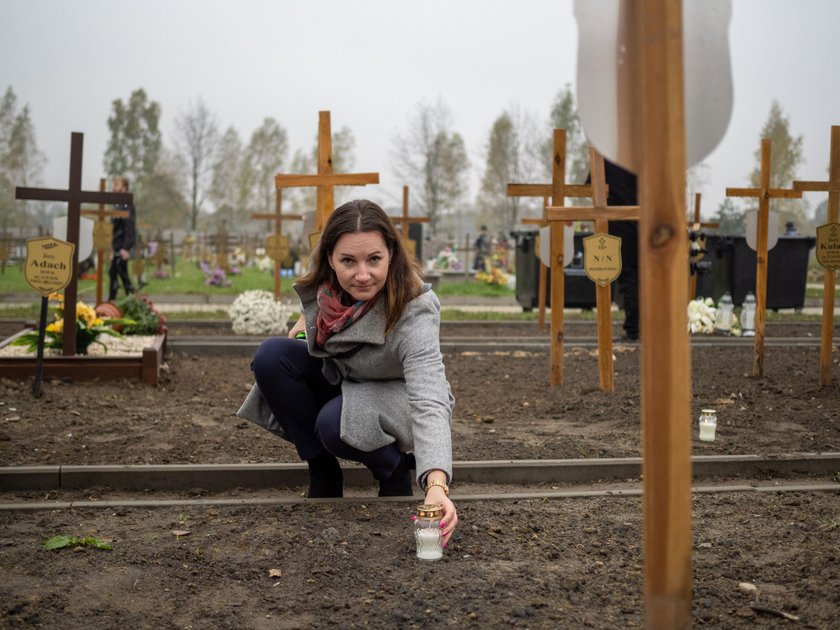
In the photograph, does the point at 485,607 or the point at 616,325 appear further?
the point at 616,325

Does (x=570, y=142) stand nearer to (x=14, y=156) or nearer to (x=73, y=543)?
(x=14, y=156)

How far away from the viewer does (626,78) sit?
6.38 feet

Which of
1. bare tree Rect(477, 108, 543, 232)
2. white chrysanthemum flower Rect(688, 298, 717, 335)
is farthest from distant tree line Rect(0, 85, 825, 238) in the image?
white chrysanthemum flower Rect(688, 298, 717, 335)

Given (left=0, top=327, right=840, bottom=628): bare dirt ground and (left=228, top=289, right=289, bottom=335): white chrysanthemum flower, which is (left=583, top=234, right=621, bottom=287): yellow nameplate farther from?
(left=228, top=289, right=289, bottom=335): white chrysanthemum flower

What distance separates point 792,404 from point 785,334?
6012mm

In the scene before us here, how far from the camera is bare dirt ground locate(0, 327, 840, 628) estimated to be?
2.73 meters

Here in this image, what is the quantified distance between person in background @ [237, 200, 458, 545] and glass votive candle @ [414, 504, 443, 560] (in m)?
0.29

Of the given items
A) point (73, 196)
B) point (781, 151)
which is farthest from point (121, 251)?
point (781, 151)

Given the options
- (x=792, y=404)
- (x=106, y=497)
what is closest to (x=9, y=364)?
(x=106, y=497)

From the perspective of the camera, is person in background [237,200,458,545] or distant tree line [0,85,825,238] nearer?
person in background [237,200,458,545]

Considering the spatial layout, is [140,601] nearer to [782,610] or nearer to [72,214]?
[782,610]

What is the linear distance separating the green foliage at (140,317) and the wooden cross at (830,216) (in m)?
6.01

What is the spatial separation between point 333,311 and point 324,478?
0.84 metres

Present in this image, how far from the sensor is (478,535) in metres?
3.48
